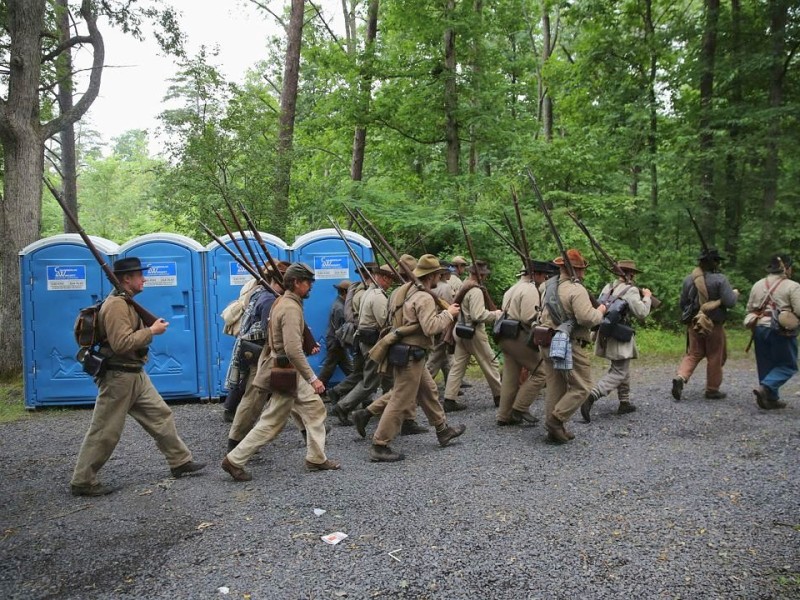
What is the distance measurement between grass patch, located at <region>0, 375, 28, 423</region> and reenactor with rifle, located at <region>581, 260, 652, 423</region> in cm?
726

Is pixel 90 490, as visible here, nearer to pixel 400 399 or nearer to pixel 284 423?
pixel 284 423

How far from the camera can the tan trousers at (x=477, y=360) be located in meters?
8.02

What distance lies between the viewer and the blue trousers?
7.38m

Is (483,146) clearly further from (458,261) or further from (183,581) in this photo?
(183,581)

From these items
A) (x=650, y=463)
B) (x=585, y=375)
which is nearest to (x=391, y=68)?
(x=585, y=375)

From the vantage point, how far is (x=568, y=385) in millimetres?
6336

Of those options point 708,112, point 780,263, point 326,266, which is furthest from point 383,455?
point 708,112

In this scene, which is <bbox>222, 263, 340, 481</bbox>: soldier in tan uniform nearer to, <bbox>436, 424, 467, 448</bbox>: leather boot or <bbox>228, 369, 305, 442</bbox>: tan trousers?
<bbox>228, 369, 305, 442</bbox>: tan trousers

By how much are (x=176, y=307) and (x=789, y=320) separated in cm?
777

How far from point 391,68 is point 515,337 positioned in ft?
31.0

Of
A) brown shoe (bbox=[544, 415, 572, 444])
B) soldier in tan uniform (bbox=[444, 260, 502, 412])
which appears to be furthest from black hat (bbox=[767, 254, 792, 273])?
brown shoe (bbox=[544, 415, 572, 444])

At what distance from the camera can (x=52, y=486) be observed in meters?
5.45

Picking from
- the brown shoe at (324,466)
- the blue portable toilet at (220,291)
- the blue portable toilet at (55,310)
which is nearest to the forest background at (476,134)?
the blue portable toilet at (55,310)

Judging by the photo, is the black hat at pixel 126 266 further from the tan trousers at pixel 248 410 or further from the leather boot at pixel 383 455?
the leather boot at pixel 383 455
